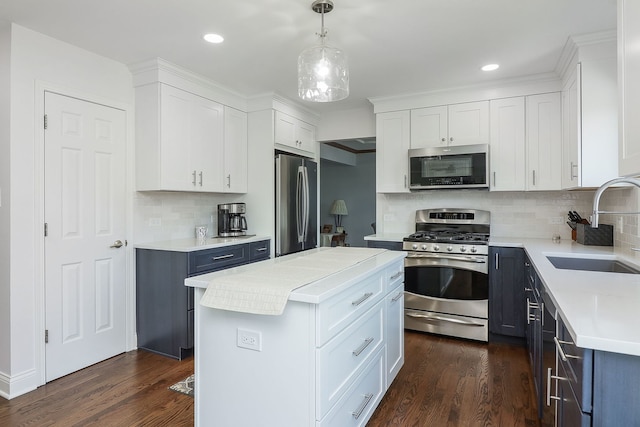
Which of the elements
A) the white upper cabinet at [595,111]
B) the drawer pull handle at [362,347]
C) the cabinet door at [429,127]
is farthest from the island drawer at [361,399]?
the cabinet door at [429,127]

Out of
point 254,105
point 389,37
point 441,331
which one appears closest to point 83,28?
point 254,105

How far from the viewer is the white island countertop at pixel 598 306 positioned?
91cm

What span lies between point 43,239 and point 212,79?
76.4 inches

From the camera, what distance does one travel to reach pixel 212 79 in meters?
3.52

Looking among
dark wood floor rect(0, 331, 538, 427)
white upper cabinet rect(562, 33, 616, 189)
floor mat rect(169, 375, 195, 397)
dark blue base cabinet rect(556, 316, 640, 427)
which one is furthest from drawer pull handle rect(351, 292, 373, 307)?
white upper cabinet rect(562, 33, 616, 189)

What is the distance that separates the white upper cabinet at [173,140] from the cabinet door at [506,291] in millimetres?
2713

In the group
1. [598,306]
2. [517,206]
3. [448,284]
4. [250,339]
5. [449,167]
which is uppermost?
[449,167]

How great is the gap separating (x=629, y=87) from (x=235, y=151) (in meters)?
3.30

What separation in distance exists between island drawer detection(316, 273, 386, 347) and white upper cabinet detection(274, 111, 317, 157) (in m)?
2.44

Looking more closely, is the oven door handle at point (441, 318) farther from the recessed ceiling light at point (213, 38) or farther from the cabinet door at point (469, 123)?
the recessed ceiling light at point (213, 38)

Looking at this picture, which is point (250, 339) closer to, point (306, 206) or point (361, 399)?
point (361, 399)

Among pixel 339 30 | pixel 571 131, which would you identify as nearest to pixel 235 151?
pixel 339 30

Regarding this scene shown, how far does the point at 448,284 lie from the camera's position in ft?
11.2

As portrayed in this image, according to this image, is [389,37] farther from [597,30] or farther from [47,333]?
[47,333]
